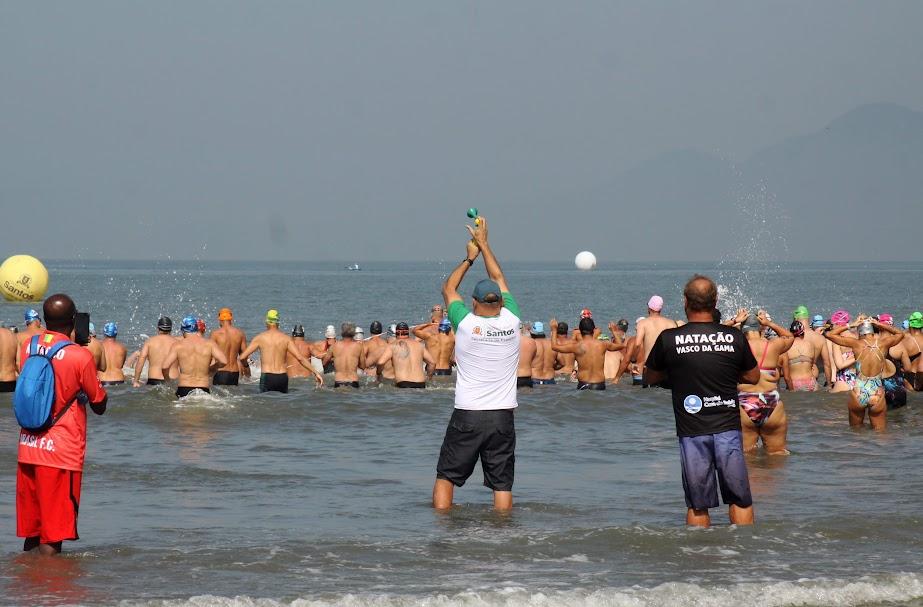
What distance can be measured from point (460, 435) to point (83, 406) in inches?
94.0

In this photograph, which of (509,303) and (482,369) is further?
(509,303)

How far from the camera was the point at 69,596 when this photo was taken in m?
6.31

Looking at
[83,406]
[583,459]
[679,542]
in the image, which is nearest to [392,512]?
[679,542]

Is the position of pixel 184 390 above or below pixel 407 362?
below

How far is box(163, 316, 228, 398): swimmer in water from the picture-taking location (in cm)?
1546

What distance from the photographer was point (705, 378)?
6.79 metres

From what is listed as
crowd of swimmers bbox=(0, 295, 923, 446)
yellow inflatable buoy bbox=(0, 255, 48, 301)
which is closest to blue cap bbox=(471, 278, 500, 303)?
crowd of swimmers bbox=(0, 295, 923, 446)

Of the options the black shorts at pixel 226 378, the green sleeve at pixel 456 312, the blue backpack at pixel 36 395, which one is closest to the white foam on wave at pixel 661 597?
the blue backpack at pixel 36 395

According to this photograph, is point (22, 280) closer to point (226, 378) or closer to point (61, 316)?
point (226, 378)

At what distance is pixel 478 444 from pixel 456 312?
0.89 meters

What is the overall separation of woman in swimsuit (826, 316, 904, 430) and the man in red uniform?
8088 mm

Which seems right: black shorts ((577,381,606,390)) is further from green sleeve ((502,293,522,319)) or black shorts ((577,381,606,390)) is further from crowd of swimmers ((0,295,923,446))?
green sleeve ((502,293,522,319))

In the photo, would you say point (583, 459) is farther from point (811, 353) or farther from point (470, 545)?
point (811, 353)

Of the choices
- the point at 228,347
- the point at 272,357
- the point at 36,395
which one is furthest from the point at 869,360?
the point at 228,347
